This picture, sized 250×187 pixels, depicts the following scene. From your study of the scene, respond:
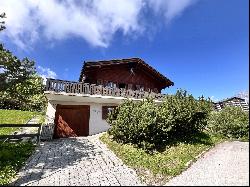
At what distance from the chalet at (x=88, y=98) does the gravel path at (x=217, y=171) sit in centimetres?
835

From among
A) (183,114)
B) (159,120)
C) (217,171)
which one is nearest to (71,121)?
(159,120)

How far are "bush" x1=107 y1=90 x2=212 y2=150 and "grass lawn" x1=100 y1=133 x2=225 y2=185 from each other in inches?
29.0

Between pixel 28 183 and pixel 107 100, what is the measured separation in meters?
13.2

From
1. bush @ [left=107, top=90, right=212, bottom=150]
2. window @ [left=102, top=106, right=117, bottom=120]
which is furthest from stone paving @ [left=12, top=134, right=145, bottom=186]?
window @ [left=102, top=106, right=117, bottom=120]

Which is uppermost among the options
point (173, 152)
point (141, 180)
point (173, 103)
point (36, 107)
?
point (36, 107)

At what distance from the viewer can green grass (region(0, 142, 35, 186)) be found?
1098cm

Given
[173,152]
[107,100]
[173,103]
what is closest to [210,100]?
[173,103]

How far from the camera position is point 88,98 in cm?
A: 2152

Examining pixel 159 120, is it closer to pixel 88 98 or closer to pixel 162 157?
pixel 162 157

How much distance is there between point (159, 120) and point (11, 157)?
8.95 m

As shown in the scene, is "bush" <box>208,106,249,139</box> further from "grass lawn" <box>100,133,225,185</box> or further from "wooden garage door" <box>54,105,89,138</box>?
"wooden garage door" <box>54,105,89,138</box>

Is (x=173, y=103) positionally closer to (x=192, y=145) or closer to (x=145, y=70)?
(x=192, y=145)

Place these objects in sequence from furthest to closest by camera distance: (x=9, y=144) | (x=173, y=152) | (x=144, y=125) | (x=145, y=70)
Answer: (x=145, y=70)
(x=9, y=144)
(x=144, y=125)
(x=173, y=152)

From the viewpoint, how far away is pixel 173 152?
565 inches
